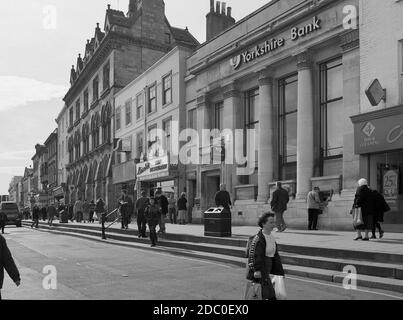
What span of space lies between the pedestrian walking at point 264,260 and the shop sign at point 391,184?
10629 mm

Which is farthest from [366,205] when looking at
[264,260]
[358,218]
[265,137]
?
[265,137]

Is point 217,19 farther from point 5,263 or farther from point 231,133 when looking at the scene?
point 5,263

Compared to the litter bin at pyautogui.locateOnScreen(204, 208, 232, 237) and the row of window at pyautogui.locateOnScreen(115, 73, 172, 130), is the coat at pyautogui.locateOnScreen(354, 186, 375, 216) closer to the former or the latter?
the litter bin at pyautogui.locateOnScreen(204, 208, 232, 237)

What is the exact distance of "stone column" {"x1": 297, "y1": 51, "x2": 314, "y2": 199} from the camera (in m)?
18.9

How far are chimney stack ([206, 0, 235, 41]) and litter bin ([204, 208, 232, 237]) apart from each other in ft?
50.9

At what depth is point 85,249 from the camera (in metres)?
17.1

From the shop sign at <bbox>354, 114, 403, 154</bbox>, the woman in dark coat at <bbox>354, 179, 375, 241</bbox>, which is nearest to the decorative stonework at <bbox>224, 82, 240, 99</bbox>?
the shop sign at <bbox>354, 114, 403, 154</bbox>

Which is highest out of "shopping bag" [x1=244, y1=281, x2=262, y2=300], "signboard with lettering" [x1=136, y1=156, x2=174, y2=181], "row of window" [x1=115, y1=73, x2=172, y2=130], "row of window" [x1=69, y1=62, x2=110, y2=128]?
"row of window" [x1=69, y1=62, x2=110, y2=128]

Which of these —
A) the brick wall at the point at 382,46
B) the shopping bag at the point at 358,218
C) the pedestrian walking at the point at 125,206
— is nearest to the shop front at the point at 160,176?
the pedestrian walking at the point at 125,206

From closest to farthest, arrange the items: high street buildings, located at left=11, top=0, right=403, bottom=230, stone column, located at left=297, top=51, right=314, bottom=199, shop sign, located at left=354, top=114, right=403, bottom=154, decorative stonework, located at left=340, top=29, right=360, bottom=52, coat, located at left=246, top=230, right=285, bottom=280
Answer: coat, located at left=246, top=230, right=285, bottom=280, shop sign, located at left=354, top=114, right=403, bottom=154, high street buildings, located at left=11, top=0, right=403, bottom=230, decorative stonework, located at left=340, top=29, right=360, bottom=52, stone column, located at left=297, top=51, right=314, bottom=199

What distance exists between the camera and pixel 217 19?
29078mm

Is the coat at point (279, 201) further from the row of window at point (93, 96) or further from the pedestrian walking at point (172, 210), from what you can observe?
the row of window at point (93, 96)

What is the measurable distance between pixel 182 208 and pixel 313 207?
31.8ft
